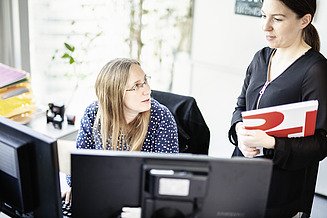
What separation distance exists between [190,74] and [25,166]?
90.0 inches

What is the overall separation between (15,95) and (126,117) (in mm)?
708

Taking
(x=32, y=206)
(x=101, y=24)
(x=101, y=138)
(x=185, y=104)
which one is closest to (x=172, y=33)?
(x=101, y=24)

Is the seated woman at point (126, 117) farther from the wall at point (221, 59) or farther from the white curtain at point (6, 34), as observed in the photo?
the wall at point (221, 59)

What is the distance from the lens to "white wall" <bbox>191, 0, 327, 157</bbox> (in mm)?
3045

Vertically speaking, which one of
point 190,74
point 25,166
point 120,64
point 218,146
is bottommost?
point 218,146

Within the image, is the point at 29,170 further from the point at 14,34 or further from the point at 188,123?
the point at 14,34

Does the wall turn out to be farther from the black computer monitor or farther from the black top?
the black computer monitor

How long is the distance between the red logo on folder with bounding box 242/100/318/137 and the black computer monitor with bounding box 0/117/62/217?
733 millimetres

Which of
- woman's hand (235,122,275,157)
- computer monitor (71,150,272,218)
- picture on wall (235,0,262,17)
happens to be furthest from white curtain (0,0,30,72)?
computer monitor (71,150,272,218)

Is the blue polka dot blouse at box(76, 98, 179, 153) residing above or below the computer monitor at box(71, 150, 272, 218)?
below

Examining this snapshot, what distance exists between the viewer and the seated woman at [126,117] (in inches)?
73.8

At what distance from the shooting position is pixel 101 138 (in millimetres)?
1909

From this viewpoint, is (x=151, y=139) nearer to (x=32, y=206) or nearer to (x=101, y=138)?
(x=101, y=138)

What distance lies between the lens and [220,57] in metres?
3.21
